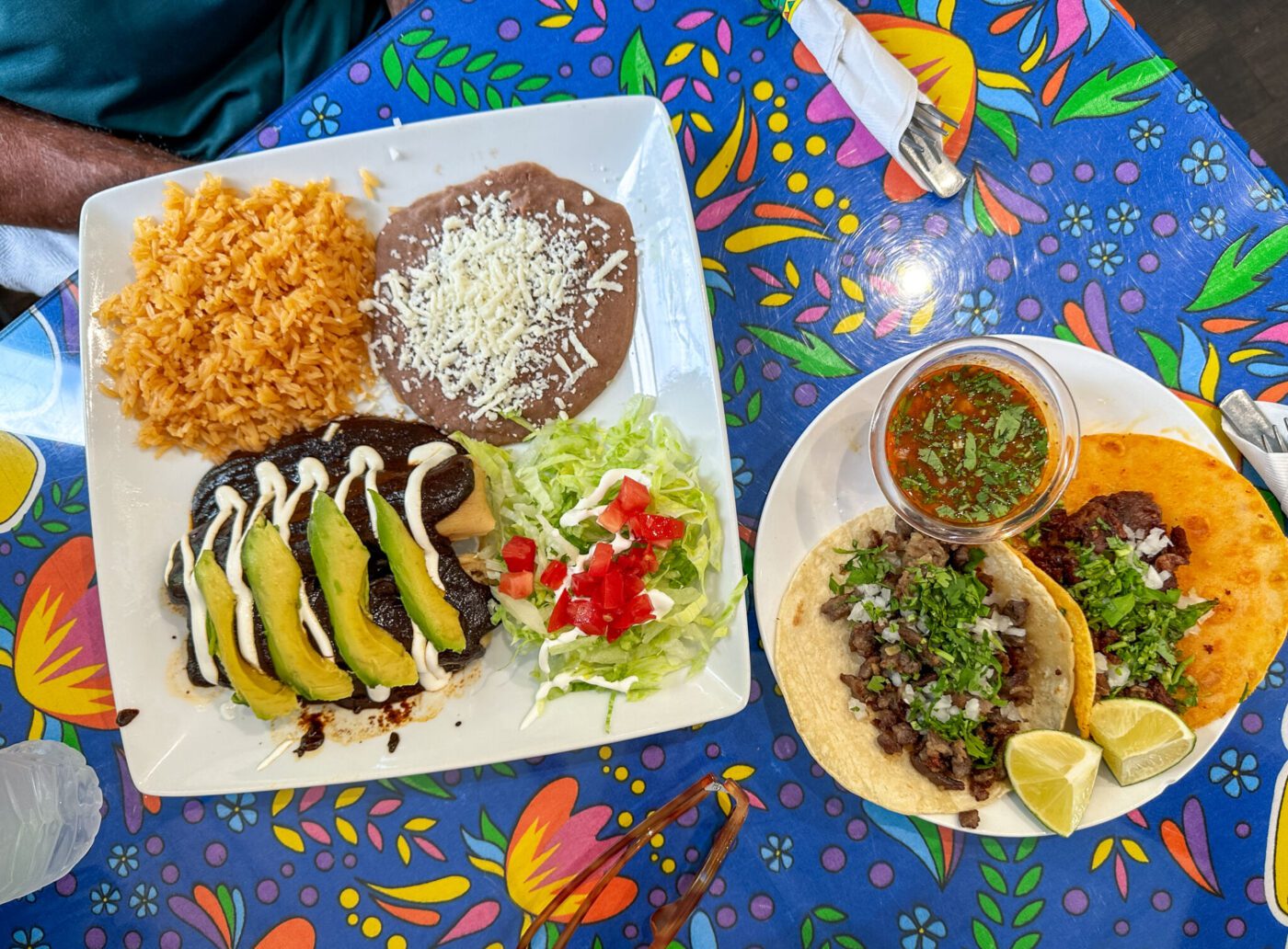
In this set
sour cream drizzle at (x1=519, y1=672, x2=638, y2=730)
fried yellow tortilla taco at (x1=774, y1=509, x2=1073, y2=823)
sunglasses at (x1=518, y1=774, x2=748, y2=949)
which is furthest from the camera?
sour cream drizzle at (x1=519, y1=672, x2=638, y2=730)

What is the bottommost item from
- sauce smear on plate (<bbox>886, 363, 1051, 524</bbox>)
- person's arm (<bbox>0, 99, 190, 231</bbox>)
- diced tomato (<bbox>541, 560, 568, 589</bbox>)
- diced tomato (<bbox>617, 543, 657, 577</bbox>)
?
diced tomato (<bbox>541, 560, 568, 589</bbox>)

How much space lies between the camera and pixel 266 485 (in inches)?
96.3

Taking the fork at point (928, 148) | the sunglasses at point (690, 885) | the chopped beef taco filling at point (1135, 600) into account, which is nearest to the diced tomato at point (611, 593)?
the sunglasses at point (690, 885)

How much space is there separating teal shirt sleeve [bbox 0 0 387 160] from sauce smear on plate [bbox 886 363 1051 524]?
84.1 inches

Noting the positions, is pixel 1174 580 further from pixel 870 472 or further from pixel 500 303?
pixel 500 303

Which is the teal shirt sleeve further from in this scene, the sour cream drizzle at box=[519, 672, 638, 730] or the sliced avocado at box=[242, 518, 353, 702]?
the sour cream drizzle at box=[519, 672, 638, 730]

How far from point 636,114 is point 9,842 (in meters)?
2.77

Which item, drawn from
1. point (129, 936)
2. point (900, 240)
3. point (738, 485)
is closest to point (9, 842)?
point (129, 936)

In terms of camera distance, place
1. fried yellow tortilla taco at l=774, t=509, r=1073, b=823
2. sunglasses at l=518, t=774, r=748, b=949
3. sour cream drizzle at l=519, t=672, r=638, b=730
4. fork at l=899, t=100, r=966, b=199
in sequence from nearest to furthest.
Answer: sunglasses at l=518, t=774, r=748, b=949 → fried yellow tortilla taco at l=774, t=509, r=1073, b=823 → sour cream drizzle at l=519, t=672, r=638, b=730 → fork at l=899, t=100, r=966, b=199

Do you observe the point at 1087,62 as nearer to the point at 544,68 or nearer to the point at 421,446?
the point at 544,68

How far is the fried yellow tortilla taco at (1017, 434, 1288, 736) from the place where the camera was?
2217 mm

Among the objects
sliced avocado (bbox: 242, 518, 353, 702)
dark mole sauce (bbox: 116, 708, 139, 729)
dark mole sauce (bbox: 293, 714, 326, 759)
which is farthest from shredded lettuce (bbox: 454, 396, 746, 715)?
dark mole sauce (bbox: 116, 708, 139, 729)

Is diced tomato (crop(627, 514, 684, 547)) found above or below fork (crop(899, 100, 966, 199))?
below

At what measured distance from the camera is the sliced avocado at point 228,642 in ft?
7.57
